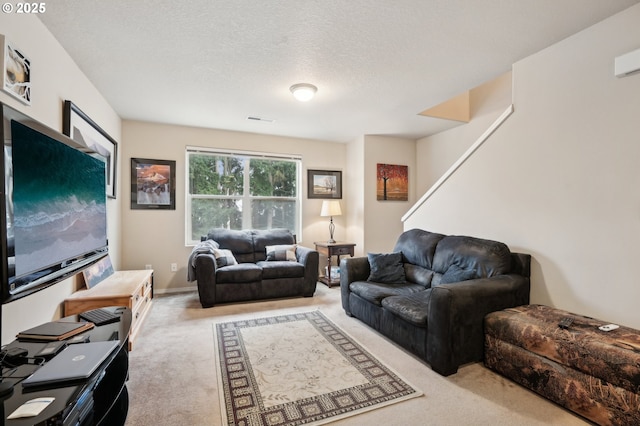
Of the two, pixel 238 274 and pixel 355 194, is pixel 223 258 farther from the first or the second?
pixel 355 194

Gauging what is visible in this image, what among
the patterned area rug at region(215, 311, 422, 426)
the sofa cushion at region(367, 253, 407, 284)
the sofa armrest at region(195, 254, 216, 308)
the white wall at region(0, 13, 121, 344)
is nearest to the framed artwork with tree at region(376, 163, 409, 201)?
the sofa cushion at region(367, 253, 407, 284)

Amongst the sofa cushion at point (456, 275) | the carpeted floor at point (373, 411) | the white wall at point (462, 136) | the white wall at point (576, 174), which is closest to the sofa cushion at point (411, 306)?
the sofa cushion at point (456, 275)

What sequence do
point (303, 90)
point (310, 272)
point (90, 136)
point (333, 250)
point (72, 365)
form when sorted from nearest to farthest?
point (72, 365) < point (90, 136) < point (303, 90) < point (310, 272) < point (333, 250)

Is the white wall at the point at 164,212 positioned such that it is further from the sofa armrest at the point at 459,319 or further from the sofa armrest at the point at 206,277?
the sofa armrest at the point at 459,319

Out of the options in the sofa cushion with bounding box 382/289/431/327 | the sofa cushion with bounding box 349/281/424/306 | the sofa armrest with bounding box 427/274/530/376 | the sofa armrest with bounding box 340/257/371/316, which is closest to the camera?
the sofa armrest with bounding box 427/274/530/376

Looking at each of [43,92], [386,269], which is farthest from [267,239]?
[43,92]

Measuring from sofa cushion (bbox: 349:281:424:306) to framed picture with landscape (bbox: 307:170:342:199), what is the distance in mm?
2427

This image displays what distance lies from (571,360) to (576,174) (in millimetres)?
1372

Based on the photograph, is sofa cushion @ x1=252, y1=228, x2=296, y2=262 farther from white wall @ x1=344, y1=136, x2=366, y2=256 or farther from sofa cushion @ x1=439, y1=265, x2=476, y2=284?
sofa cushion @ x1=439, y1=265, x2=476, y2=284

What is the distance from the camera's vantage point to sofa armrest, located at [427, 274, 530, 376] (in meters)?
2.16

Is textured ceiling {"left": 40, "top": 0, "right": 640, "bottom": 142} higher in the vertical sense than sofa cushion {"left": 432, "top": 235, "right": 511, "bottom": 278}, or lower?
higher

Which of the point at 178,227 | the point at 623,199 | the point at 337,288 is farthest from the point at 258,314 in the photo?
the point at 623,199

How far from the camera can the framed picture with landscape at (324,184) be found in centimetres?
540

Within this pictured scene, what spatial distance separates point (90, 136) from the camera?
9.77 ft
